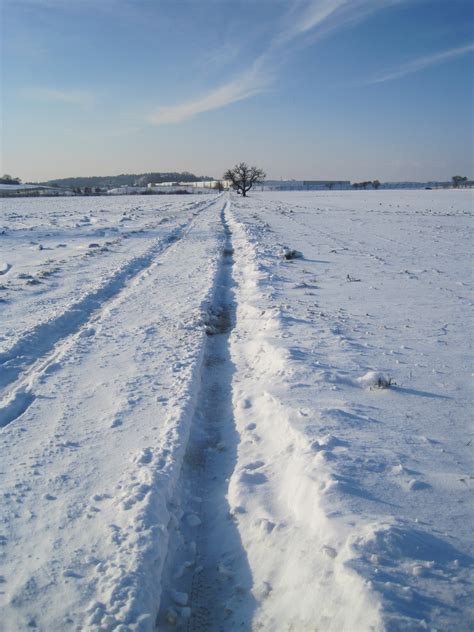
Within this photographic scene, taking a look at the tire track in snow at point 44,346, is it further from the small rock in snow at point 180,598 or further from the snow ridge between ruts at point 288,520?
the small rock in snow at point 180,598

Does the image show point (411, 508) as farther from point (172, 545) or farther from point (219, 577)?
point (172, 545)

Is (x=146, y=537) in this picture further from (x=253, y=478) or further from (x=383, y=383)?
(x=383, y=383)

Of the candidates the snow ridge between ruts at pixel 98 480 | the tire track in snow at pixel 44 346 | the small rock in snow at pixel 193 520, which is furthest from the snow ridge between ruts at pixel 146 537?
the tire track in snow at pixel 44 346

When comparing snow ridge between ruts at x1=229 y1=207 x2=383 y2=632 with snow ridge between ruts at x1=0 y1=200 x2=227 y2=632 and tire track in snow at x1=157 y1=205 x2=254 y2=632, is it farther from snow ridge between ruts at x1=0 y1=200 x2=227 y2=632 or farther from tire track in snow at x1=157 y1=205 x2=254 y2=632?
snow ridge between ruts at x1=0 y1=200 x2=227 y2=632

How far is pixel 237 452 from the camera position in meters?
4.14

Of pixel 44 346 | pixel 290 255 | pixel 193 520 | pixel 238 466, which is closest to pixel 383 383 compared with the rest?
pixel 238 466

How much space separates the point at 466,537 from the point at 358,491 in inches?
28.3

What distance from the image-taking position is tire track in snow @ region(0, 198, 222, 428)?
494cm

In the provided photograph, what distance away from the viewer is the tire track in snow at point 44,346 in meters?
4.94

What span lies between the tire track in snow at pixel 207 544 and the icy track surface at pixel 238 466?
0.5 inches

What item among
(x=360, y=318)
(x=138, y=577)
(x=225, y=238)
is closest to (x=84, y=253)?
(x=225, y=238)

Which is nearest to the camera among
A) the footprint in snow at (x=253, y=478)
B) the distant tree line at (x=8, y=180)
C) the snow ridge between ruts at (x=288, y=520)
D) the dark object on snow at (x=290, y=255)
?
the snow ridge between ruts at (x=288, y=520)

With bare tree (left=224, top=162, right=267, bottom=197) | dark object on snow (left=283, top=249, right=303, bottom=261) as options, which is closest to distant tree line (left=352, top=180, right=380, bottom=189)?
bare tree (left=224, top=162, right=267, bottom=197)

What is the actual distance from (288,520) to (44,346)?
4784 millimetres
